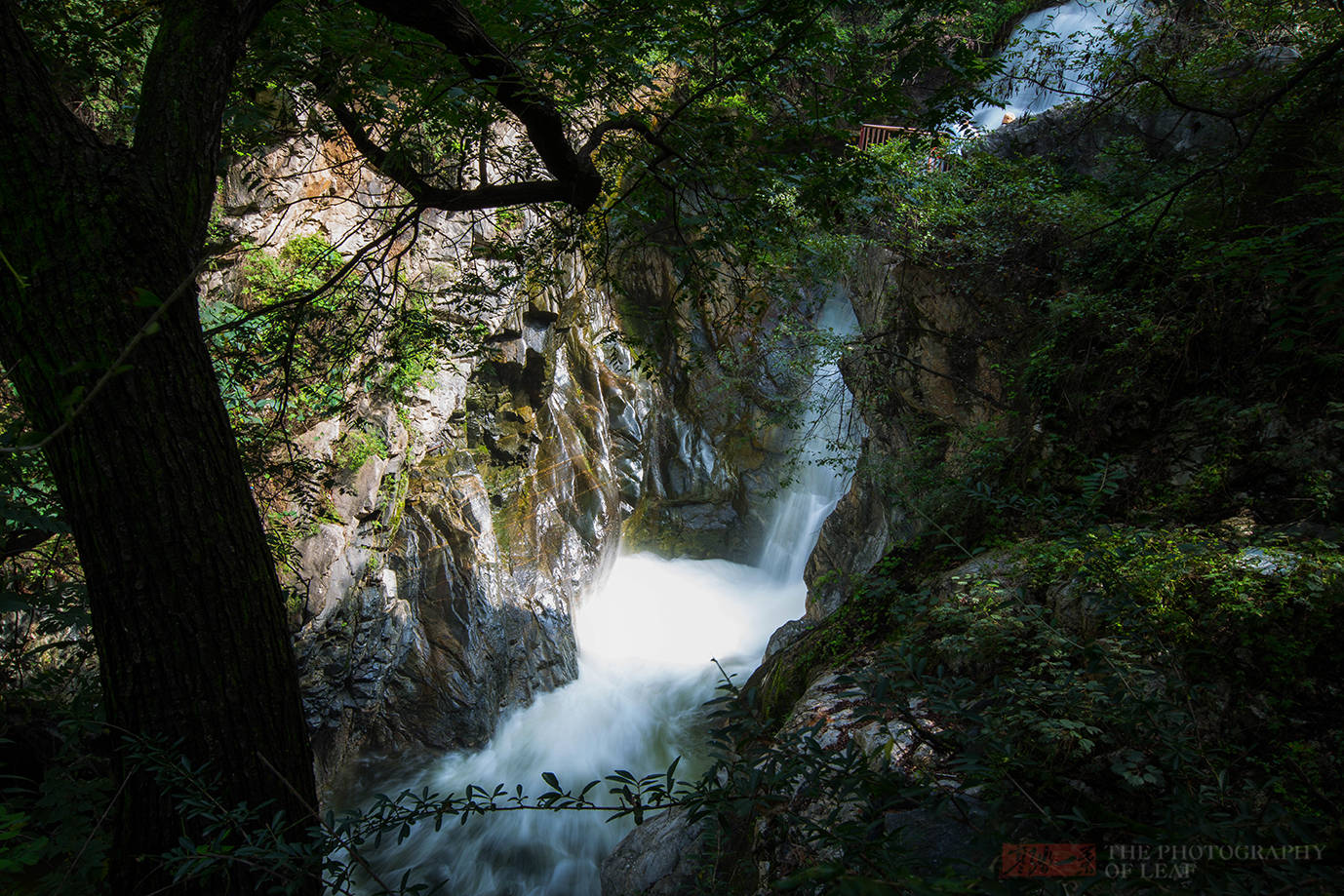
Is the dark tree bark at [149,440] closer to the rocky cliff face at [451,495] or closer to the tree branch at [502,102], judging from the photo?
the tree branch at [502,102]

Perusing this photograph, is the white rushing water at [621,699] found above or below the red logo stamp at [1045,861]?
below

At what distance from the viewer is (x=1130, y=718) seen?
4.57ft

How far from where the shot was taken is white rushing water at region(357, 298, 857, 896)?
Answer: 18.2 ft

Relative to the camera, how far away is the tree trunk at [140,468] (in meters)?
1.48

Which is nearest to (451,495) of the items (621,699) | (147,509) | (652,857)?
(621,699)

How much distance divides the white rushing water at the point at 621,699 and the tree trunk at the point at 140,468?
38.5 inches

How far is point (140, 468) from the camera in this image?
1528 mm

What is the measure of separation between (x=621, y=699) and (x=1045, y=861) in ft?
26.3

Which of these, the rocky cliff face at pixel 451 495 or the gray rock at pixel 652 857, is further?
the rocky cliff face at pixel 451 495

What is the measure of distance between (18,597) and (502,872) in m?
4.66

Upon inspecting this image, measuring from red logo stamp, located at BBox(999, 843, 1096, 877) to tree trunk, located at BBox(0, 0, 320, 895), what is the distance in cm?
151

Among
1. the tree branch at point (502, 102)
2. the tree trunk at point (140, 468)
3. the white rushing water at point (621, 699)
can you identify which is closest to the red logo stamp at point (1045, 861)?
the tree trunk at point (140, 468)

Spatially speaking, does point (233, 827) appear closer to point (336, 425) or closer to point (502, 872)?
point (502, 872)

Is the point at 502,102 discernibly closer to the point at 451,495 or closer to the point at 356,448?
the point at 356,448
